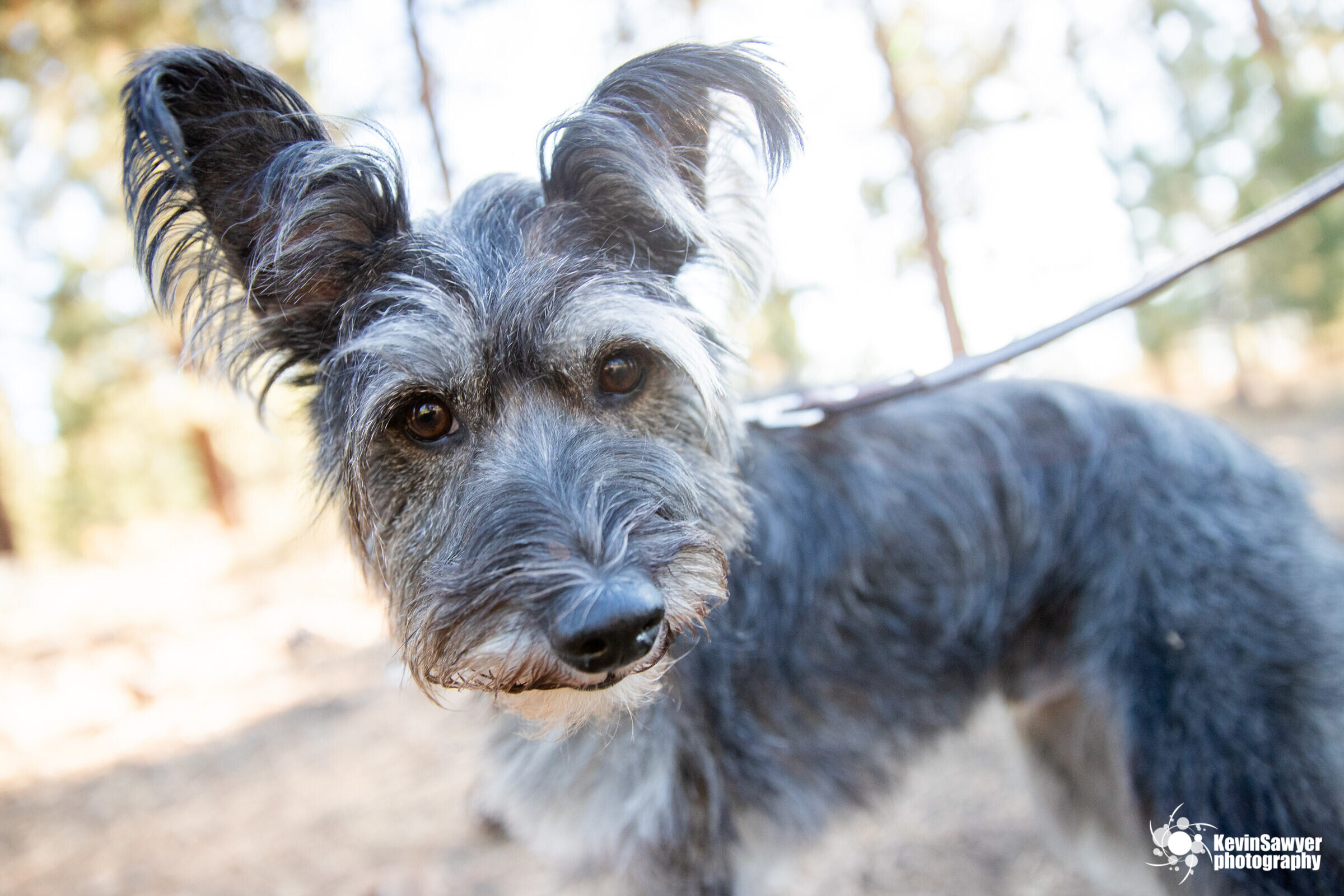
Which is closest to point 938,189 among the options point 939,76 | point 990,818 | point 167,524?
point 939,76

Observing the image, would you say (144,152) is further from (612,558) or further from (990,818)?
(990,818)

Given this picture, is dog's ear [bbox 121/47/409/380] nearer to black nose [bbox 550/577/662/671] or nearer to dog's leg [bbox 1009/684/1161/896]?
black nose [bbox 550/577/662/671]

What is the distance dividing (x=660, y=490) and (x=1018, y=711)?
2777mm

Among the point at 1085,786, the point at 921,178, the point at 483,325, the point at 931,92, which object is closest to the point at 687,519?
the point at 483,325

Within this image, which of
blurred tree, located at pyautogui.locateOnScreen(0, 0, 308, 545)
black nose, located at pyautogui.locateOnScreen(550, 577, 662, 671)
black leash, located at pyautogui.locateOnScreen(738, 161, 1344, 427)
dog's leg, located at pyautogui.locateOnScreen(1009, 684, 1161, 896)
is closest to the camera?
A: black nose, located at pyautogui.locateOnScreen(550, 577, 662, 671)

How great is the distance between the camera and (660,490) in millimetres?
2273

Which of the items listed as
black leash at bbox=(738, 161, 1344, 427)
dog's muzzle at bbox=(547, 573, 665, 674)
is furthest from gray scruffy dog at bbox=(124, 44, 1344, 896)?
black leash at bbox=(738, 161, 1344, 427)

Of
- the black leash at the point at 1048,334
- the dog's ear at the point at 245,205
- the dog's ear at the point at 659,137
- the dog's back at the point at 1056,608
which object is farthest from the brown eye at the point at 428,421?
the dog's back at the point at 1056,608

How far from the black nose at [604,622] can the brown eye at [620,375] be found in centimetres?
83

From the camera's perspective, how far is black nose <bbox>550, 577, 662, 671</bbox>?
177cm

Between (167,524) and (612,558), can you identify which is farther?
(167,524)

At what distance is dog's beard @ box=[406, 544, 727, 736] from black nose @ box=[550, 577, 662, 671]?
0.05 metres

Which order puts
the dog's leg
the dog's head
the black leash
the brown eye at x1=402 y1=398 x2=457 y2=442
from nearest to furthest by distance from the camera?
the dog's head < the brown eye at x1=402 y1=398 x2=457 y2=442 < the black leash < the dog's leg

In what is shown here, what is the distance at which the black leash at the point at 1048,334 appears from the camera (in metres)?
2.70
